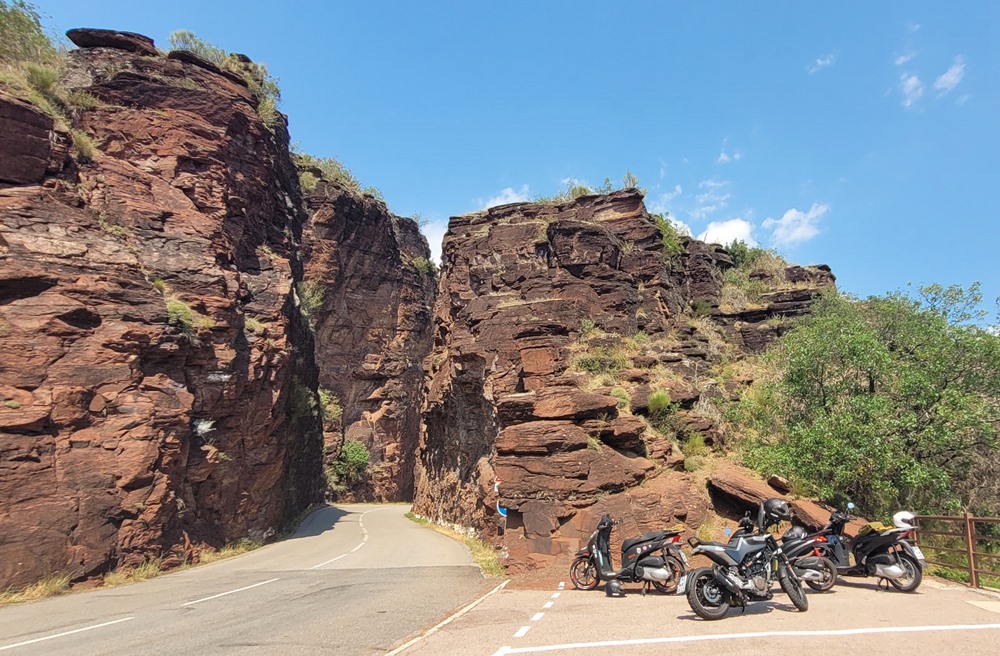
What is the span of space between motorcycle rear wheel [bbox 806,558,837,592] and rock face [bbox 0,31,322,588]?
16.2 metres

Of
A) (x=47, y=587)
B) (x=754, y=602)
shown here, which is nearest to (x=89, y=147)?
(x=47, y=587)

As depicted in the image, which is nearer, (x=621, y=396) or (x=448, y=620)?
(x=448, y=620)

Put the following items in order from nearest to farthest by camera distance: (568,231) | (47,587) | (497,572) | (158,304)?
(47,587) → (497,572) → (158,304) → (568,231)

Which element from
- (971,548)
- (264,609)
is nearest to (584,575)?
(264,609)

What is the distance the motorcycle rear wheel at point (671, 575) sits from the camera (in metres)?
8.91

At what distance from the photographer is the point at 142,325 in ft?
52.7

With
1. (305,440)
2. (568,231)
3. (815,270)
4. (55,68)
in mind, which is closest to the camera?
(55,68)

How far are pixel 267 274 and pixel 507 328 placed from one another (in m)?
12.5

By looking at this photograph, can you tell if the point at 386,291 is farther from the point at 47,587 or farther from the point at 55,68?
the point at 47,587

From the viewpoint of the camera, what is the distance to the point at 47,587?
38.8ft

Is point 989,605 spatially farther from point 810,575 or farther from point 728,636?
point 728,636

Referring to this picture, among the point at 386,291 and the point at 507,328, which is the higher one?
the point at 386,291

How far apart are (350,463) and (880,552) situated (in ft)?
145

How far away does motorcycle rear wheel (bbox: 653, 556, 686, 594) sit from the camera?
351 inches
